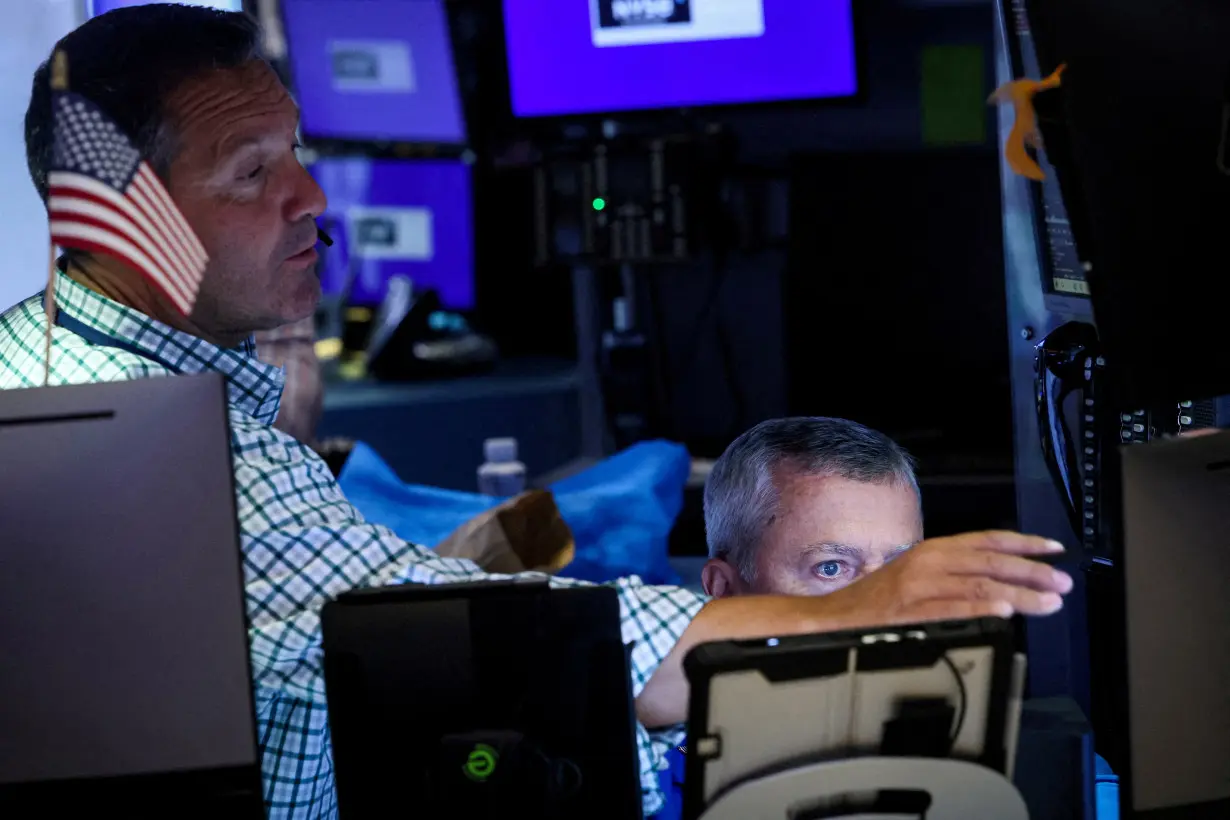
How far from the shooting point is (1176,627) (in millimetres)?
942

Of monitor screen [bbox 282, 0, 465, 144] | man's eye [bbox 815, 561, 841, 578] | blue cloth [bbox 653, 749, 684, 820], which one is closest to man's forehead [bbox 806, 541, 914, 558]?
man's eye [bbox 815, 561, 841, 578]

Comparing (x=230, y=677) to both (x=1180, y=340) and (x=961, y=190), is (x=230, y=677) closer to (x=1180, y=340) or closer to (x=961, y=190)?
(x=1180, y=340)

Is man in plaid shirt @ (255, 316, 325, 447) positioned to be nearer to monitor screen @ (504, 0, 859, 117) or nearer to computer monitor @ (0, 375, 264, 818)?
monitor screen @ (504, 0, 859, 117)

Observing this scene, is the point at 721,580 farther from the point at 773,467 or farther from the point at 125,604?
the point at 125,604

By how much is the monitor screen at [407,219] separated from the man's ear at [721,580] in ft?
7.86

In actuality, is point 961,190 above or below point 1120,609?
above

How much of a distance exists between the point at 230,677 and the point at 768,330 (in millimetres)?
2352

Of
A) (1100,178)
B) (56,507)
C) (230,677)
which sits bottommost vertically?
(230,677)

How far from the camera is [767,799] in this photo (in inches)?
34.9

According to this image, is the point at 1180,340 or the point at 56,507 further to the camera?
the point at 1180,340

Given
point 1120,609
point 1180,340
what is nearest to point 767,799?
point 1120,609

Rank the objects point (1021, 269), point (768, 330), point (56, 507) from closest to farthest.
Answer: point (56, 507) → point (1021, 269) → point (768, 330)

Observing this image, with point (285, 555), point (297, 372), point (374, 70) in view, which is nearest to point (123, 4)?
point (297, 372)

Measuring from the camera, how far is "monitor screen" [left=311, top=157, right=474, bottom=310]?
3.86 metres
